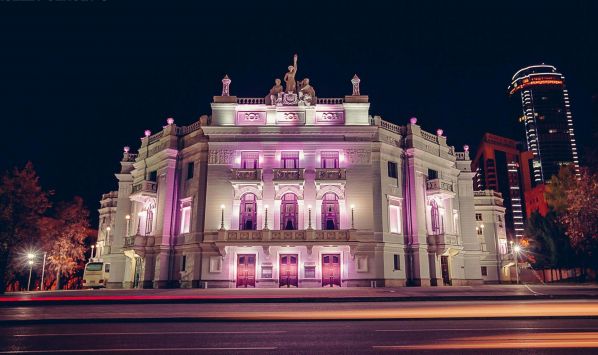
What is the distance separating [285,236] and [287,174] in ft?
20.3

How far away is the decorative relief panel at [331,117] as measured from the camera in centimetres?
4150

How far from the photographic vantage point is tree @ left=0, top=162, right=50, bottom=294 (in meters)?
39.6

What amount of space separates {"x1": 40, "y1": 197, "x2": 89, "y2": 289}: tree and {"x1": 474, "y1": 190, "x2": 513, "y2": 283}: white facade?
57.1m

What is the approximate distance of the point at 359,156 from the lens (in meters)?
40.6

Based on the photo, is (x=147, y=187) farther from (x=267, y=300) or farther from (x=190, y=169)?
(x=267, y=300)

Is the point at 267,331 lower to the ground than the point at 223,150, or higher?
lower

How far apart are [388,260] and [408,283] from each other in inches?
150

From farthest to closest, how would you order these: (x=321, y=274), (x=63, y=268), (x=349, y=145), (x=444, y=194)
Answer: (x=63, y=268), (x=444, y=194), (x=349, y=145), (x=321, y=274)

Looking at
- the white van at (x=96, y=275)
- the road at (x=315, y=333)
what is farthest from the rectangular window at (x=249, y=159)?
the white van at (x=96, y=275)

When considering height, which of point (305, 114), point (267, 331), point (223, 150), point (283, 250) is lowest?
point (267, 331)

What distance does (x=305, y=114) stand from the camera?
41.6m

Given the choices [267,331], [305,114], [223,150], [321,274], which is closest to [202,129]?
[223,150]

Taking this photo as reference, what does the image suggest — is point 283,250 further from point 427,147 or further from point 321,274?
point 427,147

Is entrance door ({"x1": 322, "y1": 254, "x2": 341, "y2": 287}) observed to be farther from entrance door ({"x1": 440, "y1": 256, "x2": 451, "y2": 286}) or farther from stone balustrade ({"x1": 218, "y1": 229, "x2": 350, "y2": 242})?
entrance door ({"x1": 440, "y1": 256, "x2": 451, "y2": 286})
